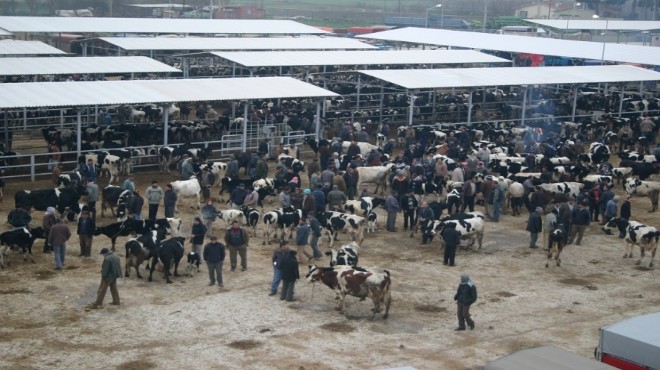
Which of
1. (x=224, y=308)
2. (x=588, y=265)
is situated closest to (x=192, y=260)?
(x=224, y=308)

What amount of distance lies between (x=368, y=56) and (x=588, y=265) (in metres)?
24.9

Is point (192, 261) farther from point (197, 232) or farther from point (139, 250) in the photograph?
point (139, 250)

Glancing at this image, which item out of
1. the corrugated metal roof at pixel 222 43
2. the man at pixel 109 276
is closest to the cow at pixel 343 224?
the man at pixel 109 276

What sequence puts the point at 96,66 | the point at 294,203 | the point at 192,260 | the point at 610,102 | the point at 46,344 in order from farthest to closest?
the point at 610,102
the point at 96,66
the point at 294,203
the point at 192,260
the point at 46,344

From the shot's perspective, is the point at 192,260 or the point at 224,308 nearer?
the point at 224,308

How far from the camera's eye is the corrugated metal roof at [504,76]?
35.7 metres

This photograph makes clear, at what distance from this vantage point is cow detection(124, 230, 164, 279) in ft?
58.5

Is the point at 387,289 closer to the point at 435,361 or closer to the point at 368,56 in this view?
the point at 435,361

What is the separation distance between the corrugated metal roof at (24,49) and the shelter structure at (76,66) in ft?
15.7

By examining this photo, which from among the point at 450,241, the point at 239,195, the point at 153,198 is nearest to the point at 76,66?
the point at 153,198

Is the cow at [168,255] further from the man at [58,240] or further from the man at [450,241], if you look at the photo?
the man at [450,241]

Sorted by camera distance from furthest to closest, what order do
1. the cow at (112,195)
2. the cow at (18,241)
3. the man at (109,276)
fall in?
the cow at (112,195), the cow at (18,241), the man at (109,276)

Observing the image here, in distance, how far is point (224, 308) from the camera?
651 inches

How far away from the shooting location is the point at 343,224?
822 inches
